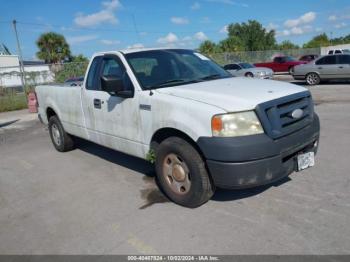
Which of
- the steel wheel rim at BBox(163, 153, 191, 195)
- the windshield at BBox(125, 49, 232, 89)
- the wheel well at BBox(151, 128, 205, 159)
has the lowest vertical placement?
the steel wheel rim at BBox(163, 153, 191, 195)

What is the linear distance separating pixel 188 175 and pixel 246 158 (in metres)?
0.83

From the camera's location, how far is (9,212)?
4512 millimetres

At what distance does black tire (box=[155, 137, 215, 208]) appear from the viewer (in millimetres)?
3801

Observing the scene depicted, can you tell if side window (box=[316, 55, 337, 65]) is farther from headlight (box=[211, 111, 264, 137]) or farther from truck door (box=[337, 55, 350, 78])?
headlight (box=[211, 111, 264, 137])

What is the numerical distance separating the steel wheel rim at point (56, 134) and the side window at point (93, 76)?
193 cm

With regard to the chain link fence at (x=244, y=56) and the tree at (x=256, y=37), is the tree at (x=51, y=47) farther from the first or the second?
the tree at (x=256, y=37)

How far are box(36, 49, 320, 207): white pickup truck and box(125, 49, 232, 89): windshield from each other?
14mm

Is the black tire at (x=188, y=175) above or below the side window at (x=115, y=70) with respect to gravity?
below

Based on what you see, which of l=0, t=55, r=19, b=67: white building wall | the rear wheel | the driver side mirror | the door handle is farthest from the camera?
l=0, t=55, r=19, b=67: white building wall

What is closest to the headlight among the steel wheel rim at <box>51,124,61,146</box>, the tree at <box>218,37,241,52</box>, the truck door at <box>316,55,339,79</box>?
the steel wheel rim at <box>51,124,61,146</box>

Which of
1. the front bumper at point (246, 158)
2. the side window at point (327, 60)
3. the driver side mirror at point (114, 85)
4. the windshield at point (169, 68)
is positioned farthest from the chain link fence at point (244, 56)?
the front bumper at point (246, 158)

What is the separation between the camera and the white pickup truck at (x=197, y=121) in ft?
11.5

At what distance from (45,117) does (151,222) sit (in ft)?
15.7

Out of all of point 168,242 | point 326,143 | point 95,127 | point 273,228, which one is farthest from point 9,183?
point 326,143
